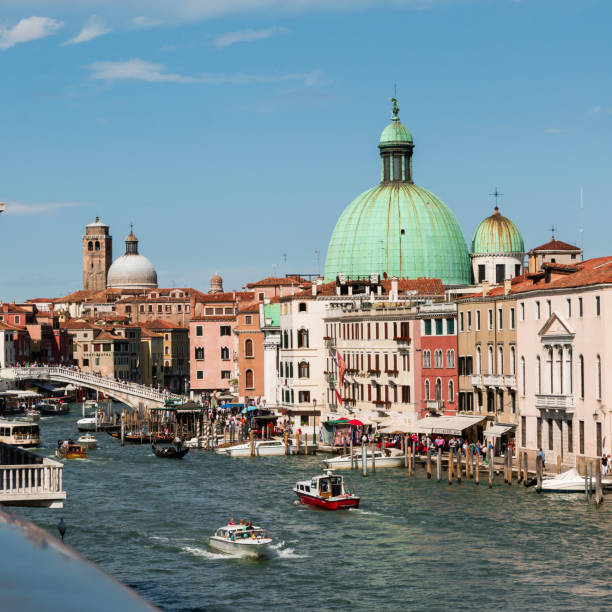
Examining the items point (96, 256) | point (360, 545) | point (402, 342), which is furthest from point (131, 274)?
point (360, 545)

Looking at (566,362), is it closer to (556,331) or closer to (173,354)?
(556,331)

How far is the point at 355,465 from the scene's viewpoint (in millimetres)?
45656

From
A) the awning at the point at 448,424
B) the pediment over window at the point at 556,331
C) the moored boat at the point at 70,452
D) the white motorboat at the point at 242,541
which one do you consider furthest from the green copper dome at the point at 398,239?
the white motorboat at the point at 242,541

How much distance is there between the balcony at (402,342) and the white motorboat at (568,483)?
63.9 feet

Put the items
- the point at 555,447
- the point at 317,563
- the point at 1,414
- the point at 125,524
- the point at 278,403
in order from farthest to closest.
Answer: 1. the point at 1,414
2. the point at 278,403
3. the point at 555,447
4. the point at 125,524
5. the point at 317,563

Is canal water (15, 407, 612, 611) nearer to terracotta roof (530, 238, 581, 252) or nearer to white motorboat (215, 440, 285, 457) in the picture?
white motorboat (215, 440, 285, 457)

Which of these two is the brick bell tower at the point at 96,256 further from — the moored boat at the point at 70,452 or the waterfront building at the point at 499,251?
the moored boat at the point at 70,452

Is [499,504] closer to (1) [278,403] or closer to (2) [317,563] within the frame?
(2) [317,563]

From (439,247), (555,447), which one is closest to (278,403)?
(439,247)

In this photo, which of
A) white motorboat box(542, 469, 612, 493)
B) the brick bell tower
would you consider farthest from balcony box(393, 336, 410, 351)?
the brick bell tower

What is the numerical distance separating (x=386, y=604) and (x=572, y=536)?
718 cm

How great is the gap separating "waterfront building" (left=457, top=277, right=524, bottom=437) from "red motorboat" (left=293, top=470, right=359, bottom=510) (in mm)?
10374

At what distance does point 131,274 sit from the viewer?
18038cm

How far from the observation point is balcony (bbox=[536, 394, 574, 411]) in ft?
126
